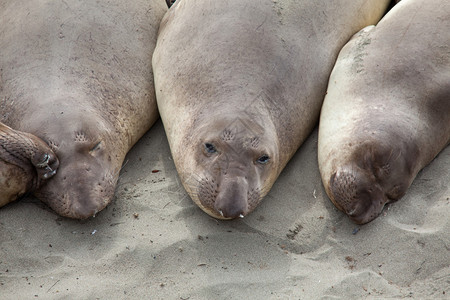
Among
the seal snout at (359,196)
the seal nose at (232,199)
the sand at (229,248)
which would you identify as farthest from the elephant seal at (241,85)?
the seal snout at (359,196)

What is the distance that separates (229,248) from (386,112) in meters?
1.45

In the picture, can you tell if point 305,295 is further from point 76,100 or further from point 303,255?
point 76,100

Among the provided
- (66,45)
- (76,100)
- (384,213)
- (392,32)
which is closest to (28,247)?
(76,100)

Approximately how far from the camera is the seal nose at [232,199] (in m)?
3.98

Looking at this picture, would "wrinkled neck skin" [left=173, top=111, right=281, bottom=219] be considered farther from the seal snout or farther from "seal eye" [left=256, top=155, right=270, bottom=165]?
the seal snout

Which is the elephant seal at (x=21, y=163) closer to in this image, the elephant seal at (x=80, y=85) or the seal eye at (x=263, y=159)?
the elephant seal at (x=80, y=85)

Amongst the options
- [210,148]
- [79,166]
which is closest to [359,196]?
[210,148]

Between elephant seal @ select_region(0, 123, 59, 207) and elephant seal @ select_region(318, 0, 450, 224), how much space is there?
1890 mm

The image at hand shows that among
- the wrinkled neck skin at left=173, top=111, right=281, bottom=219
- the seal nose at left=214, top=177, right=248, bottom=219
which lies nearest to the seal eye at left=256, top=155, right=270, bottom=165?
the wrinkled neck skin at left=173, top=111, right=281, bottom=219

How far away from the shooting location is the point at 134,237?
13.3ft

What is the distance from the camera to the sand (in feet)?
12.1

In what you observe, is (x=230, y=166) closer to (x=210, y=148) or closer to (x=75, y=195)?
(x=210, y=148)

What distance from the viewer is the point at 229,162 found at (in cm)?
412

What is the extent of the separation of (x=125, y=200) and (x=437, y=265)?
2.04 metres
